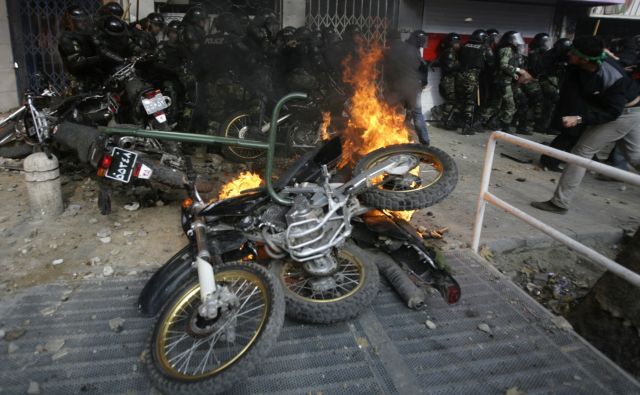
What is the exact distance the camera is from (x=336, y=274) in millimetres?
3121

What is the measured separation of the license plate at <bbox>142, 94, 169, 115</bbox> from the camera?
206 inches

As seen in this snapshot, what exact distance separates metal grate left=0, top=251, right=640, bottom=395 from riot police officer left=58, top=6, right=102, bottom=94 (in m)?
4.17

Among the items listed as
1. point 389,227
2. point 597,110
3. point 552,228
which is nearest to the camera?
point 552,228

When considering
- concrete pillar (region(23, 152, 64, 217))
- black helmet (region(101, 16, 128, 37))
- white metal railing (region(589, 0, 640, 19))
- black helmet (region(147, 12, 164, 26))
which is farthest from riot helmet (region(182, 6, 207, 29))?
white metal railing (region(589, 0, 640, 19))

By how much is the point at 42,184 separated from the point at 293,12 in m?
6.66

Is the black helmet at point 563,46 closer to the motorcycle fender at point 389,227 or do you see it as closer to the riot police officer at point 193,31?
the riot police officer at point 193,31

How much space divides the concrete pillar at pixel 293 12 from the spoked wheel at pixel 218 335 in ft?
26.1

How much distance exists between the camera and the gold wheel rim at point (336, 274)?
305 centimetres

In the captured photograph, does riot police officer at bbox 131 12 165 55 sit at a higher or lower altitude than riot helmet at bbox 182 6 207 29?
lower

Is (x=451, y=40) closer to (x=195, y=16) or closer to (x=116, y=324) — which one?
(x=195, y=16)

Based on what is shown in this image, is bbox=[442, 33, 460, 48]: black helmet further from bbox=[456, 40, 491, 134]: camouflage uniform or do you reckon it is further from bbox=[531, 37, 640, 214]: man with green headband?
bbox=[531, 37, 640, 214]: man with green headband

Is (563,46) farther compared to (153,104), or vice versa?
(563,46)

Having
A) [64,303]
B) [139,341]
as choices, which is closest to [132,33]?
[64,303]

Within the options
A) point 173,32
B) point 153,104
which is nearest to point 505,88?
point 173,32
